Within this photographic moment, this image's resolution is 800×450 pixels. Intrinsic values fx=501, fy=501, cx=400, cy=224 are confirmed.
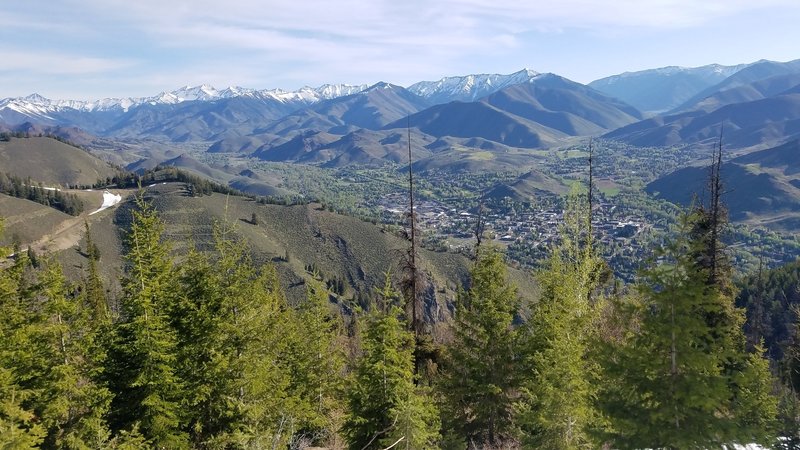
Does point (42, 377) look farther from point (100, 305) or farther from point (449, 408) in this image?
point (100, 305)

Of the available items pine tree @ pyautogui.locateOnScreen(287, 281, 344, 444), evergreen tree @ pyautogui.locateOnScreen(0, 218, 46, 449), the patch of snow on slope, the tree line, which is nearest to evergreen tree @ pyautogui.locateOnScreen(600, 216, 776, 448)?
the tree line

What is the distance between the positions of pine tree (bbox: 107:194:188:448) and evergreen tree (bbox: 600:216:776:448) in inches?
594

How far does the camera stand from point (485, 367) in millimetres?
21422

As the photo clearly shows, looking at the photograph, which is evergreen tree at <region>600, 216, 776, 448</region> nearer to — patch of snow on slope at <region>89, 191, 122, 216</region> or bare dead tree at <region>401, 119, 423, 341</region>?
bare dead tree at <region>401, 119, 423, 341</region>

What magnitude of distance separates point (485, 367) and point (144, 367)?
13.4 meters

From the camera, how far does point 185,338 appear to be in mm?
19953

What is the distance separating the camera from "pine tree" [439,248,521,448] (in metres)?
21.3

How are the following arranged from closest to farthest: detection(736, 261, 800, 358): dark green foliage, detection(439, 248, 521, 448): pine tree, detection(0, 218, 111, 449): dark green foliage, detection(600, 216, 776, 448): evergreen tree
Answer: detection(600, 216, 776, 448): evergreen tree → detection(0, 218, 111, 449): dark green foliage → detection(439, 248, 521, 448): pine tree → detection(736, 261, 800, 358): dark green foliage

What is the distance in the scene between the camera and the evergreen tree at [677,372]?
10969 millimetres

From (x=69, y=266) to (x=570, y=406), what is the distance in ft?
461

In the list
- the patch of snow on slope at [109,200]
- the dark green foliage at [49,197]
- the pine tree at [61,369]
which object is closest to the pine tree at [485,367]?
the pine tree at [61,369]

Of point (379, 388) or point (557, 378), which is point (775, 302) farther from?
point (379, 388)

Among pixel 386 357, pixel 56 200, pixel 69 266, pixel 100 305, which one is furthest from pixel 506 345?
pixel 56 200

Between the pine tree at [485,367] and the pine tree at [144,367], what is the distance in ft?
36.9
